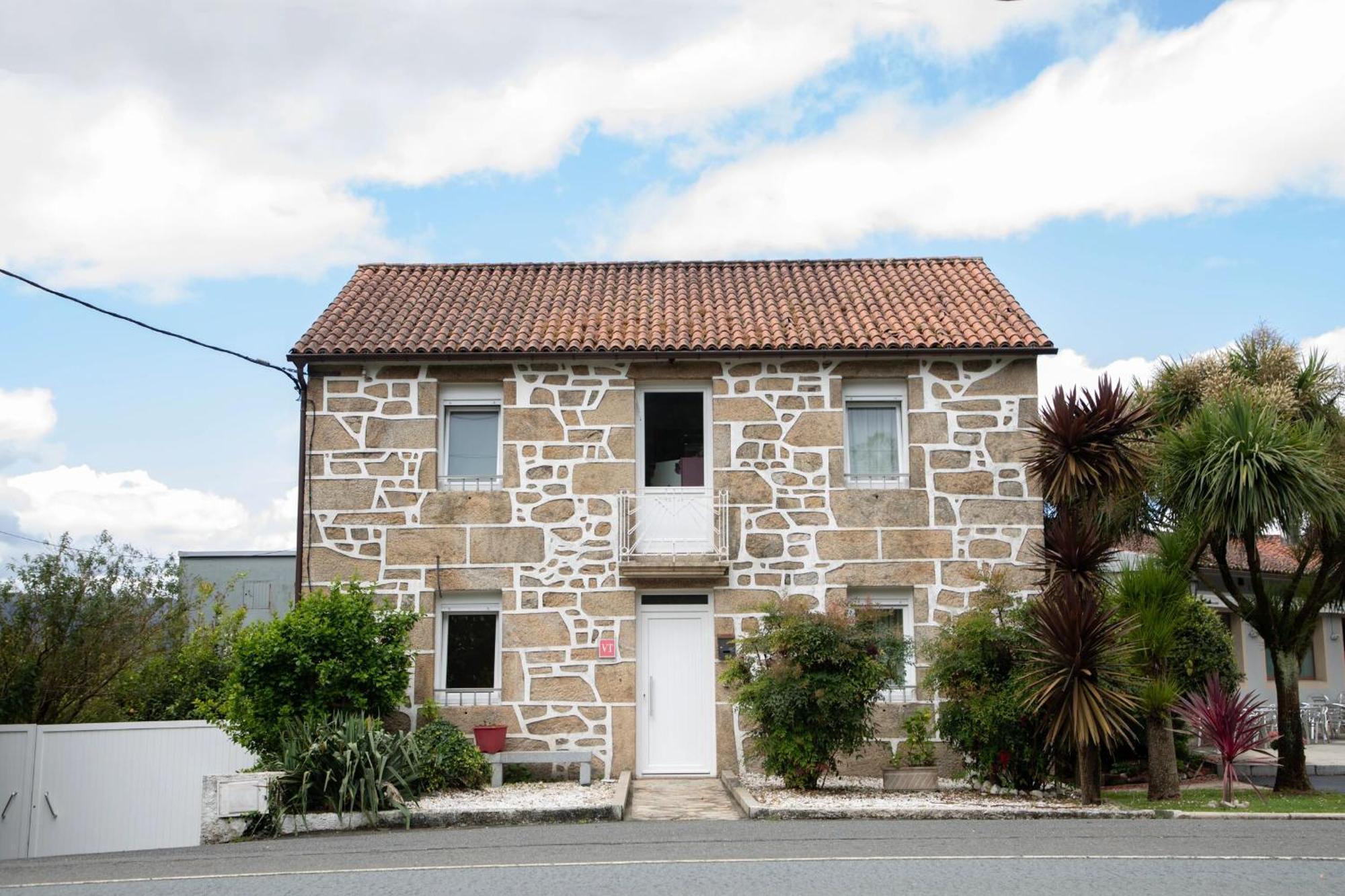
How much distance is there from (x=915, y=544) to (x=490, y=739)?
19.9 ft

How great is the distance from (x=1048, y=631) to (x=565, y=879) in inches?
254

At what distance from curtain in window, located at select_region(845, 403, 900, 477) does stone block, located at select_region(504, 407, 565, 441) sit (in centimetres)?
400

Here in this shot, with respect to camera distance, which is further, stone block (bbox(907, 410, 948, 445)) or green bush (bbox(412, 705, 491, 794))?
stone block (bbox(907, 410, 948, 445))

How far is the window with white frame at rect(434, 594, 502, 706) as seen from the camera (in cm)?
1680

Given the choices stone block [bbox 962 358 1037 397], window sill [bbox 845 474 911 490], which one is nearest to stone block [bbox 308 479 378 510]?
window sill [bbox 845 474 911 490]

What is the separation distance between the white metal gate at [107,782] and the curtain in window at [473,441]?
4.64 m

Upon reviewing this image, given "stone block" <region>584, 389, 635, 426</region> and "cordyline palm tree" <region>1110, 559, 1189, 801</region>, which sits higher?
"stone block" <region>584, 389, 635, 426</region>

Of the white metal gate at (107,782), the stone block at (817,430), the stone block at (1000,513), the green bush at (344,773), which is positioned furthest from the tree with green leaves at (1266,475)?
the white metal gate at (107,782)

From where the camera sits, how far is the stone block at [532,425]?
679 inches

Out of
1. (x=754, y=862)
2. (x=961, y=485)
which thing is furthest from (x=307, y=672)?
(x=961, y=485)

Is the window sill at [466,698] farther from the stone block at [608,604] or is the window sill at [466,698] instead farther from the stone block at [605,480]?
the stone block at [605,480]

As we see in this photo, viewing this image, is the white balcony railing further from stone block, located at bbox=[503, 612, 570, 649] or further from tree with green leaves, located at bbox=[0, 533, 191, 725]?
tree with green leaves, located at bbox=[0, 533, 191, 725]

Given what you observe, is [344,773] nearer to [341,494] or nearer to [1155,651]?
[341,494]

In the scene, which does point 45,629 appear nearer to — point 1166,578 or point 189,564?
point 189,564
